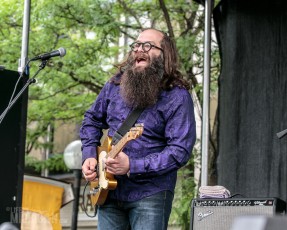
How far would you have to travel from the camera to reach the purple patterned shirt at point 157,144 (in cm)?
301

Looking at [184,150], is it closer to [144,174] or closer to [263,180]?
[144,174]

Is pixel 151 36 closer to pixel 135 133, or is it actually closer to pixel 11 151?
pixel 135 133

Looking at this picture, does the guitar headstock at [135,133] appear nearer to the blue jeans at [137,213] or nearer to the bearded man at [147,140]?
the bearded man at [147,140]

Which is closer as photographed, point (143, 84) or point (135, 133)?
point (135, 133)

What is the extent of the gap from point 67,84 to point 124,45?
1194 mm

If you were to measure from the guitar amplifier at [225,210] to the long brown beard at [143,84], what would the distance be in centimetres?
62

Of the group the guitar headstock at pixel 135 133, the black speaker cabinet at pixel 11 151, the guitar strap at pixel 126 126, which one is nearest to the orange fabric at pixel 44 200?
the black speaker cabinet at pixel 11 151

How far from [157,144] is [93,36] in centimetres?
591

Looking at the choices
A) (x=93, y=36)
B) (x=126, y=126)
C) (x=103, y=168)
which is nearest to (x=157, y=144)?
(x=126, y=126)

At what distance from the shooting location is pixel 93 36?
888 centimetres

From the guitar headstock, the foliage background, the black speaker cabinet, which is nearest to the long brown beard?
the guitar headstock

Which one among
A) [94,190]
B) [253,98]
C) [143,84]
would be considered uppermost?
[253,98]

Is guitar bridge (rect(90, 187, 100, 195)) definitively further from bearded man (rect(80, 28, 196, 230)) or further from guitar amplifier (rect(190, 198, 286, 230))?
guitar amplifier (rect(190, 198, 286, 230))

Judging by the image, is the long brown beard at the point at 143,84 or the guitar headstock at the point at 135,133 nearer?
the guitar headstock at the point at 135,133
